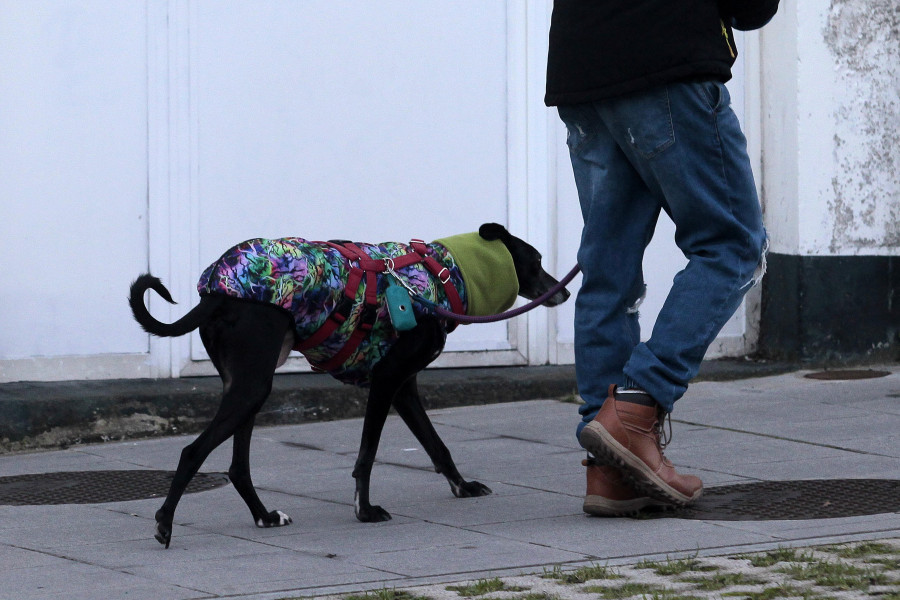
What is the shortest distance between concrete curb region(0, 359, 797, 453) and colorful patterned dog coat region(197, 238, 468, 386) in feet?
6.70

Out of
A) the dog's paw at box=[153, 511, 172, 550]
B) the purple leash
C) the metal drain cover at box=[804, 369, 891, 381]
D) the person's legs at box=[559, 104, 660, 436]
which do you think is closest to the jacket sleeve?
the person's legs at box=[559, 104, 660, 436]

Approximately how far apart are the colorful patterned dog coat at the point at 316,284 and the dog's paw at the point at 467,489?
49 cm

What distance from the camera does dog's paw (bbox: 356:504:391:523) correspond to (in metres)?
4.43

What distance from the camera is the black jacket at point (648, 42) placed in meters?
4.12

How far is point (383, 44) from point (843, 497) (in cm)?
398

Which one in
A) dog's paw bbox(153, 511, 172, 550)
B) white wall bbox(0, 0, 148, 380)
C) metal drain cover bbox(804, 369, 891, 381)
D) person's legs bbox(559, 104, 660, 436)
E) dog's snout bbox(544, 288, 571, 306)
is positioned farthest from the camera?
metal drain cover bbox(804, 369, 891, 381)

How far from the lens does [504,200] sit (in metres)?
7.76

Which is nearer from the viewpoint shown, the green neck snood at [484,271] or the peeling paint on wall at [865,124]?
the green neck snood at [484,271]

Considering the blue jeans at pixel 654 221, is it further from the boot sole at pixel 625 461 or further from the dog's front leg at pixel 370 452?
the dog's front leg at pixel 370 452

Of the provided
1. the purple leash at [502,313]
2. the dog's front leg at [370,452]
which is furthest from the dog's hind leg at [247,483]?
the purple leash at [502,313]

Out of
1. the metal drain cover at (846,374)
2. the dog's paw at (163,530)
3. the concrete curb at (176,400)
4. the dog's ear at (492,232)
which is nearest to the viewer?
the dog's paw at (163,530)

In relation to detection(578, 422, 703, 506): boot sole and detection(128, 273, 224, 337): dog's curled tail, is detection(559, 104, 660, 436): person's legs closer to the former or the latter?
detection(578, 422, 703, 506): boot sole

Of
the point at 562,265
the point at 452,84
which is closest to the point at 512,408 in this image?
the point at 562,265

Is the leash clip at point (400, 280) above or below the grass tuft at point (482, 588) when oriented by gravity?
above
